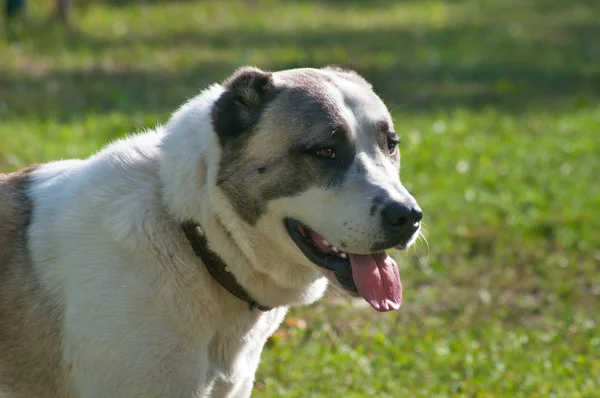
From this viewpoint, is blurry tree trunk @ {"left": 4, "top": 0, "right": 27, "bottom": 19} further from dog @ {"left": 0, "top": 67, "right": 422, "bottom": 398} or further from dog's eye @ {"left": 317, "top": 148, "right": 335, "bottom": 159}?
dog's eye @ {"left": 317, "top": 148, "right": 335, "bottom": 159}

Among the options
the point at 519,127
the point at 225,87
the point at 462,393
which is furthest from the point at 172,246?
the point at 519,127

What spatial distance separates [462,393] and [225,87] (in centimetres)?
255

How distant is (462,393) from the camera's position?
5.91m

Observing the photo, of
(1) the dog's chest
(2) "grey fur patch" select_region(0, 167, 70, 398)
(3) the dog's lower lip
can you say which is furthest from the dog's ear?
(2) "grey fur patch" select_region(0, 167, 70, 398)

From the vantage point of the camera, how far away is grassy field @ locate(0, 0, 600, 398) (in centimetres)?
633

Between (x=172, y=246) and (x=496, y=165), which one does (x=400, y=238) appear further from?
(x=496, y=165)

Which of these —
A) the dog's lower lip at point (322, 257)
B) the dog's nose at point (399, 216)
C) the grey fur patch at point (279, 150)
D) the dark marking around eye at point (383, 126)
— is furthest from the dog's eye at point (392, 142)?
the dog's lower lip at point (322, 257)

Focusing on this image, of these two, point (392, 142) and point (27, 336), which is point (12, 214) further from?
point (392, 142)

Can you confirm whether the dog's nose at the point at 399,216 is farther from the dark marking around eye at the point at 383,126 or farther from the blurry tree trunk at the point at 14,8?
the blurry tree trunk at the point at 14,8

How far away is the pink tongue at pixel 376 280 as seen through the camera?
4.14 m

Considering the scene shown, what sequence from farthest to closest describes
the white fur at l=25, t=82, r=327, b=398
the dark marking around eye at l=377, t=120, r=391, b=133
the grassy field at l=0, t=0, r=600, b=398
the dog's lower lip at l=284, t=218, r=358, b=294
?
1. the grassy field at l=0, t=0, r=600, b=398
2. the dark marking around eye at l=377, t=120, r=391, b=133
3. the dog's lower lip at l=284, t=218, r=358, b=294
4. the white fur at l=25, t=82, r=327, b=398

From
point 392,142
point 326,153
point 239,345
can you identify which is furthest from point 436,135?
point 239,345

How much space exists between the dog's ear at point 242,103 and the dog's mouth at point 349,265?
43cm

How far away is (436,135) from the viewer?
10789mm
